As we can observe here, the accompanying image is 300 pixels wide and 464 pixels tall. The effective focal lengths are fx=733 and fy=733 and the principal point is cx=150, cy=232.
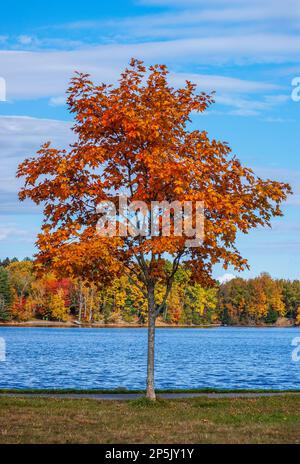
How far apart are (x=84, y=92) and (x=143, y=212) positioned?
186 inches

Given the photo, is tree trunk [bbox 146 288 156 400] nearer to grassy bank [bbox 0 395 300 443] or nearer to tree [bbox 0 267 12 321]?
grassy bank [bbox 0 395 300 443]

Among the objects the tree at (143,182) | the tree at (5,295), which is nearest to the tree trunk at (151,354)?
the tree at (143,182)

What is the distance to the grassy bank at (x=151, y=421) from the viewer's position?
623 inches

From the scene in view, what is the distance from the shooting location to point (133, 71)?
25484 mm

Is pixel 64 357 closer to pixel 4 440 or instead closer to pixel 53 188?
pixel 53 188

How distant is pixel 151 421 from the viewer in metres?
18.7

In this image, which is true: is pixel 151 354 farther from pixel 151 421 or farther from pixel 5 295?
pixel 5 295

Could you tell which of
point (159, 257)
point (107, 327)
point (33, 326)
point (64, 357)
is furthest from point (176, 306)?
point (159, 257)

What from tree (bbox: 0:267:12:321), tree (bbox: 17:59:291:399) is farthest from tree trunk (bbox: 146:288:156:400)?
tree (bbox: 0:267:12:321)

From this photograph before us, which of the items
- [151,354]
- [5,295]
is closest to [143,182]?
[151,354]

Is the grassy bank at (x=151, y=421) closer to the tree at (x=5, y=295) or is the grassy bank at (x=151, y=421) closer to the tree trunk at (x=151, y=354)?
the tree trunk at (x=151, y=354)

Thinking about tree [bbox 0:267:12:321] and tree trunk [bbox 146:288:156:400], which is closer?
tree trunk [bbox 146:288:156:400]

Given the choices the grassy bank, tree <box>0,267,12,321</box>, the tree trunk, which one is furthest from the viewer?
tree <box>0,267,12,321</box>

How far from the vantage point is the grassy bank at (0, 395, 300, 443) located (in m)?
15.8
